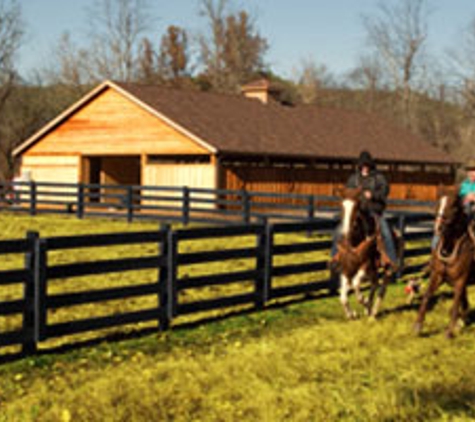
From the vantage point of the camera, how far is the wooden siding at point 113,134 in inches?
1270

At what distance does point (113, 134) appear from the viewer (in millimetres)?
34062

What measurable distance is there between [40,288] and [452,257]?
17.1 feet

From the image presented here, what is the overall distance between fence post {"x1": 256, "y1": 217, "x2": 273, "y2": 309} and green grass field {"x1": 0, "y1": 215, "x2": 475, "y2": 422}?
0.59 meters

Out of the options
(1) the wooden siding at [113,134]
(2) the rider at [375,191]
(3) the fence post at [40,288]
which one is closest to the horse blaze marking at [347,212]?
(2) the rider at [375,191]

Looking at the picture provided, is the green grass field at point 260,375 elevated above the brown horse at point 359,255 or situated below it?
below

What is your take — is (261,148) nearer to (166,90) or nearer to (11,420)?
(166,90)

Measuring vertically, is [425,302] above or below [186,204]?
below

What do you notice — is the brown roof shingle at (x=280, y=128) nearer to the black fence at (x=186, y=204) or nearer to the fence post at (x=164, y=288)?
the black fence at (x=186, y=204)

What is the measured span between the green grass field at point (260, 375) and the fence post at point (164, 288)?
23cm

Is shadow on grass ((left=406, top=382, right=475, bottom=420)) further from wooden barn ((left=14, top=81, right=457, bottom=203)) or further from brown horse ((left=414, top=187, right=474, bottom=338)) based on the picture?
wooden barn ((left=14, top=81, right=457, bottom=203))

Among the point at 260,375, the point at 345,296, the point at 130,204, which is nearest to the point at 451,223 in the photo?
the point at 345,296

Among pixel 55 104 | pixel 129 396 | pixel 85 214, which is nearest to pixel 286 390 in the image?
pixel 129 396

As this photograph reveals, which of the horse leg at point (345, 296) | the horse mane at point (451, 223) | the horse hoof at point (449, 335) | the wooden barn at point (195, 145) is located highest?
the wooden barn at point (195, 145)

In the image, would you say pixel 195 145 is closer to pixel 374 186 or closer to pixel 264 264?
pixel 264 264
